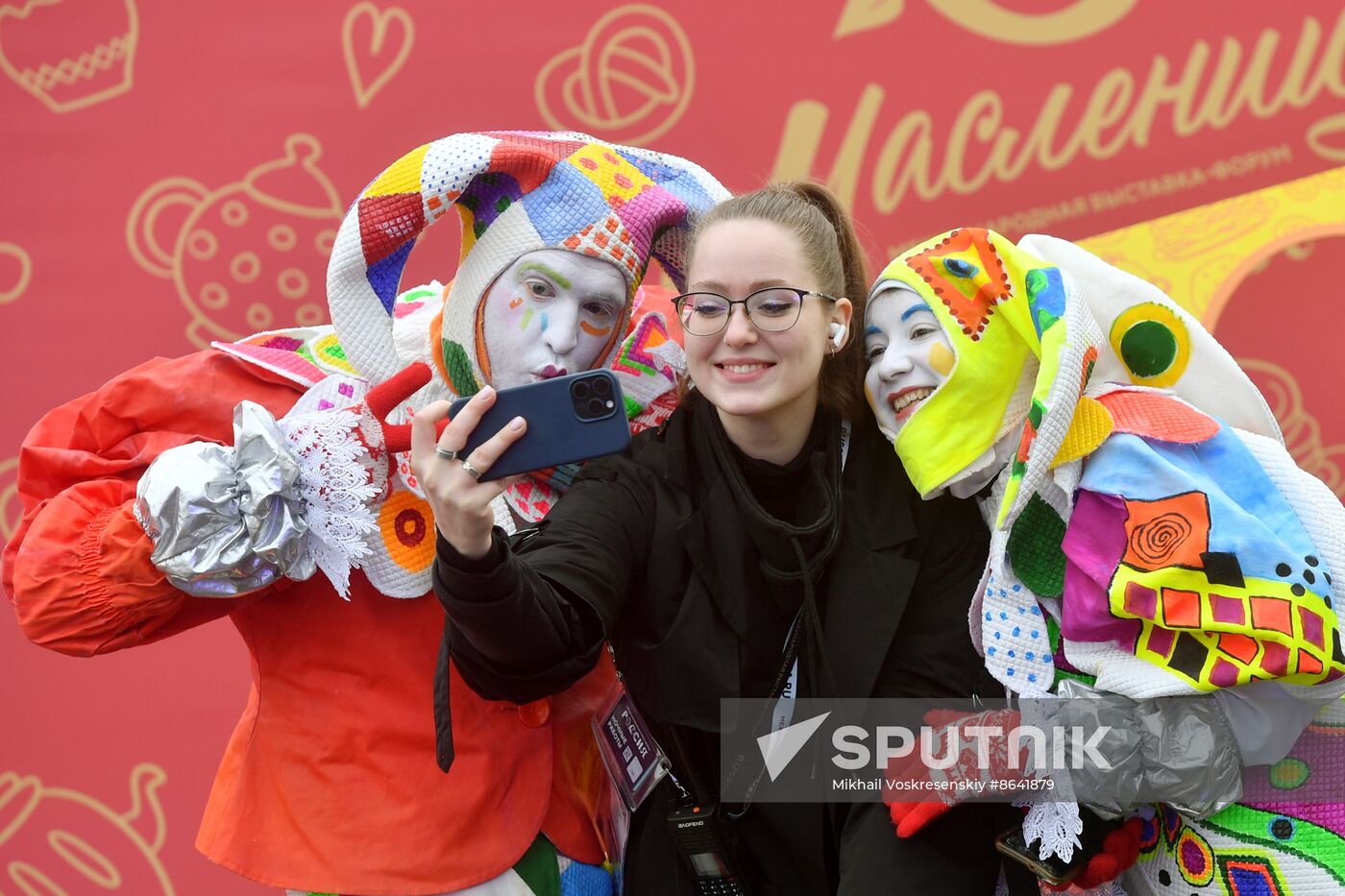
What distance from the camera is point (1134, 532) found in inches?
57.0

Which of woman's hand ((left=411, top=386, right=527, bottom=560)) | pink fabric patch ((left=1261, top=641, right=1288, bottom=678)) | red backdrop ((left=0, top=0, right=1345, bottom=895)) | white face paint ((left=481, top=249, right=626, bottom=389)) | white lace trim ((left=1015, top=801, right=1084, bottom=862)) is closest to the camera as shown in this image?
woman's hand ((left=411, top=386, right=527, bottom=560))

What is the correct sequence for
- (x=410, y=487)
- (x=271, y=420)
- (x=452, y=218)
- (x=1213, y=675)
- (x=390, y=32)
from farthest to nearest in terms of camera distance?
(x=452, y=218)
(x=390, y=32)
(x=410, y=487)
(x=271, y=420)
(x=1213, y=675)

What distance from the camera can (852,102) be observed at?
2.73 meters

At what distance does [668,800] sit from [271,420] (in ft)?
2.35

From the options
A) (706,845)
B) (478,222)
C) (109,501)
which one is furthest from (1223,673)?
(109,501)

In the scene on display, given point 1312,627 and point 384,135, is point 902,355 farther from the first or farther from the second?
point 384,135

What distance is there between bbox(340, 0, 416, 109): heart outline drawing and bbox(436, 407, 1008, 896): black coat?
1.36 metres

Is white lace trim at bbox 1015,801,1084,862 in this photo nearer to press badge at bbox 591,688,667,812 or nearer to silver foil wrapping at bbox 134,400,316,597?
press badge at bbox 591,688,667,812

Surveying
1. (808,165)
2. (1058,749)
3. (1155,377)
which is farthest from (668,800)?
(808,165)

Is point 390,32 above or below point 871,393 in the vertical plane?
above

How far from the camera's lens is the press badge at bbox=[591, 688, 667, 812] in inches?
67.3

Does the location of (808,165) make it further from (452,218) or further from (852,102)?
(452,218)

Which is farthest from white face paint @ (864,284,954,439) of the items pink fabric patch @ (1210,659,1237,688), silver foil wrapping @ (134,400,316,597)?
silver foil wrapping @ (134,400,316,597)

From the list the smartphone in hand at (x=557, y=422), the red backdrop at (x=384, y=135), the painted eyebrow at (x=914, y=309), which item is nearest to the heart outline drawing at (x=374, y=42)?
the red backdrop at (x=384, y=135)
